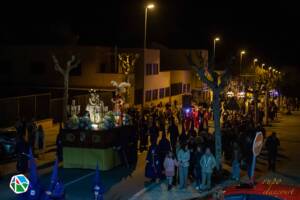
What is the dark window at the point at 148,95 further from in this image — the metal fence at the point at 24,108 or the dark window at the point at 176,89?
the metal fence at the point at 24,108

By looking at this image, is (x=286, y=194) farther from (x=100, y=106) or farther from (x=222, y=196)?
(x=100, y=106)

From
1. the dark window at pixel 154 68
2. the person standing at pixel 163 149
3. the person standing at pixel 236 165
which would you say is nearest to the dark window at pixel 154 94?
the dark window at pixel 154 68

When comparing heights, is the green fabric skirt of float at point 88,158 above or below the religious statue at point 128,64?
below

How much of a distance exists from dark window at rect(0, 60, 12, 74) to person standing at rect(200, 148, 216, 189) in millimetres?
31732

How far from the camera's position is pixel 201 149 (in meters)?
17.1

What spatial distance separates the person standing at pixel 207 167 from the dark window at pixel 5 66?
3173 cm

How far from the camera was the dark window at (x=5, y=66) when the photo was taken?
149 ft

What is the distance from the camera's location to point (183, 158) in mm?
16688

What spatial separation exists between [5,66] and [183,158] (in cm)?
3183

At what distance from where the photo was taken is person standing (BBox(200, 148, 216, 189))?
16.4 meters

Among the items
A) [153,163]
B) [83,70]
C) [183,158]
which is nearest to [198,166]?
[183,158]

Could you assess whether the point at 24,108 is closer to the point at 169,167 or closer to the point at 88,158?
the point at 88,158

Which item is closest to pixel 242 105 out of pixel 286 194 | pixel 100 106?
pixel 100 106

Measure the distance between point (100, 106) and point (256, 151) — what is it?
9.27 m
